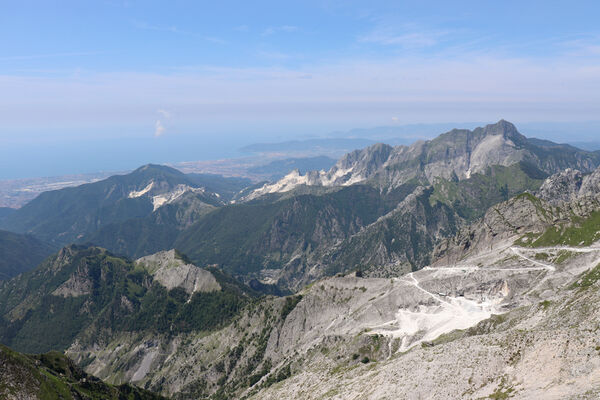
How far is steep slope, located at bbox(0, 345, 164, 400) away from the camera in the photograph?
111125 mm

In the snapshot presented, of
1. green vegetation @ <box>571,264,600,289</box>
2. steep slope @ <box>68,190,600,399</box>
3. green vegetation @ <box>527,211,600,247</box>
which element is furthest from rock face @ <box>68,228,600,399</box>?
green vegetation @ <box>527,211,600,247</box>

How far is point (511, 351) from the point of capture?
77.4 meters

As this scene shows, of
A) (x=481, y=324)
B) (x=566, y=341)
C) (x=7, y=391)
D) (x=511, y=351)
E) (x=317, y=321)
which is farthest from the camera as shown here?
(x=317, y=321)

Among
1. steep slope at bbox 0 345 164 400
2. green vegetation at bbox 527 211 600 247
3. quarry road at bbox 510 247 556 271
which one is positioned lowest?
steep slope at bbox 0 345 164 400

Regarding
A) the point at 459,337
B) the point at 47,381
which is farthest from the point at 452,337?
the point at 47,381

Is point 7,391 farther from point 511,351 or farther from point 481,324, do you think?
point 481,324

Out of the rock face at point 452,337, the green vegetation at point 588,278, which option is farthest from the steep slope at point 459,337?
the green vegetation at point 588,278

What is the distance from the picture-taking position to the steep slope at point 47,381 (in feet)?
365

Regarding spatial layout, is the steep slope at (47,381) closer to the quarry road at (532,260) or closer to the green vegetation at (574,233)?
the quarry road at (532,260)

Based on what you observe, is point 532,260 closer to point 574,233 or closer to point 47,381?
point 574,233

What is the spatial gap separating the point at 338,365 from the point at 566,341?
315 ft

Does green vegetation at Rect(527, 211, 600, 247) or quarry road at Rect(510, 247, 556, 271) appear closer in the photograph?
quarry road at Rect(510, 247, 556, 271)

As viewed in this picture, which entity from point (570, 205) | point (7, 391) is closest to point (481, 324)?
point (570, 205)

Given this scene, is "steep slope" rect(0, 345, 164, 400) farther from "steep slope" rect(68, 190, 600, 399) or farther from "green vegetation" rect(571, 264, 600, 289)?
"green vegetation" rect(571, 264, 600, 289)
